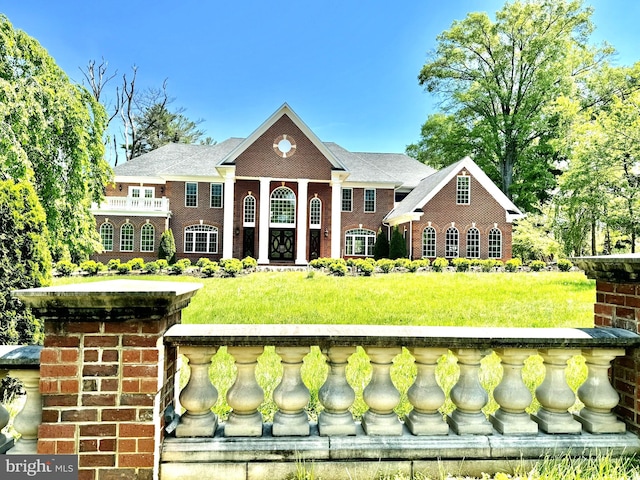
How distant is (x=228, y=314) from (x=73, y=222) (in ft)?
31.8

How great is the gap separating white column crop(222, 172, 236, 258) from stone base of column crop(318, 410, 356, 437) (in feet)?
84.5

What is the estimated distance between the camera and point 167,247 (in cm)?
2658

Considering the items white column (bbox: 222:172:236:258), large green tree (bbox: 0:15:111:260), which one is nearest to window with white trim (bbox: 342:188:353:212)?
white column (bbox: 222:172:236:258)

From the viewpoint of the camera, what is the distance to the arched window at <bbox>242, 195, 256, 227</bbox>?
2827 cm

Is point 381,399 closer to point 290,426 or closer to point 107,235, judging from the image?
point 290,426

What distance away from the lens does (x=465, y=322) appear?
750 centimetres

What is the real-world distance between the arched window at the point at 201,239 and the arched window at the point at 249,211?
245 cm

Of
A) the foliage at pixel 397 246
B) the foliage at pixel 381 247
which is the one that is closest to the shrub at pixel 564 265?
the foliage at pixel 397 246

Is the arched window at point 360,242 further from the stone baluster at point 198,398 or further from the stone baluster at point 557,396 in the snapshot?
the stone baluster at point 198,398

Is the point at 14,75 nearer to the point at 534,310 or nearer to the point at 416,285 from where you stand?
the point at 416,285

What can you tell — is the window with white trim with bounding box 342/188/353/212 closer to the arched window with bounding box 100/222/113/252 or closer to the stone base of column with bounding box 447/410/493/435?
the arched window with bounding box 100/222/113/252

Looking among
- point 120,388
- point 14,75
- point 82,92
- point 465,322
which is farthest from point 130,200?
point 120,388

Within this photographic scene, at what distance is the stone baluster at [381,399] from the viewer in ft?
8.00

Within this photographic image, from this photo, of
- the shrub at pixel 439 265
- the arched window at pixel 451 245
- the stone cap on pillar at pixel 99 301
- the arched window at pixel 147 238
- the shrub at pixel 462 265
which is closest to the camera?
the stone cap on pillar at pixel 99 301
